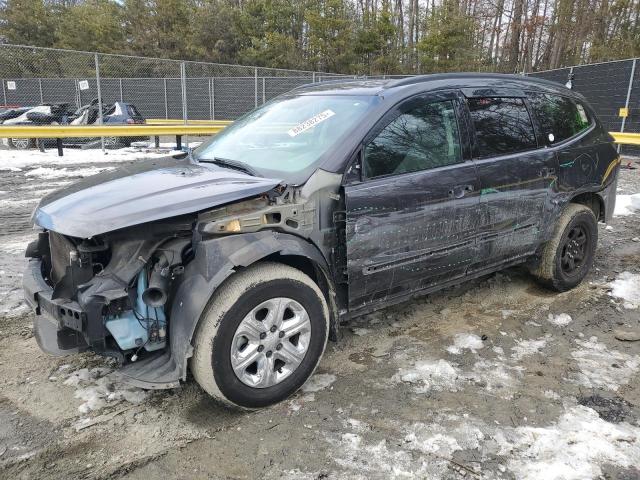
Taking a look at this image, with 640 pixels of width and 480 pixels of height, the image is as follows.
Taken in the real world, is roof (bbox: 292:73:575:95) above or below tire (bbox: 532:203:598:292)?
above

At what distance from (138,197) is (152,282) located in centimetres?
46

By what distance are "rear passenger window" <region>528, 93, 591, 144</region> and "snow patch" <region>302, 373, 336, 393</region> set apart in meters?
2.65

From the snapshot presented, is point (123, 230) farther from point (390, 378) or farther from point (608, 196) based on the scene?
point (608, 196)

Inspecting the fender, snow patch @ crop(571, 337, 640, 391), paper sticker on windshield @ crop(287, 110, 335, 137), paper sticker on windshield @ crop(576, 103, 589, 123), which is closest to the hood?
the fender

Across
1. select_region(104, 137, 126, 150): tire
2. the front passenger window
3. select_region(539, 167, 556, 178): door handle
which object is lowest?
select_region(104, 137, 126, 150): tire

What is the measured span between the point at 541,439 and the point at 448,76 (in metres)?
2.50

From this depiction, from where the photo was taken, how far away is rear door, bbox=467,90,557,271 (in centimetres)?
370

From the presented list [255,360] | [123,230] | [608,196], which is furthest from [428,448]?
[608,196]

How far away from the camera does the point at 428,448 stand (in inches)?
99.5

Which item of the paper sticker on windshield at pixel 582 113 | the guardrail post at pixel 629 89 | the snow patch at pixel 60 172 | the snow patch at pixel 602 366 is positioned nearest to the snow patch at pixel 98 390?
the snow patch at pixel 602 366

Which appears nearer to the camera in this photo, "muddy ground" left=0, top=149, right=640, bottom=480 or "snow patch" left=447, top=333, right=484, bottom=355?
"muddy ground" left=0, top=149, right=640, bottom=480

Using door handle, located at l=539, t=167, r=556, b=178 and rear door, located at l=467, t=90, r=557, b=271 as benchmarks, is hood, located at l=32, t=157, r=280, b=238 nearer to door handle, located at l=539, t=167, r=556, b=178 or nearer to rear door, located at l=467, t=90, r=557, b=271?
rear door, located at l=467, t=90, r=557, b=271

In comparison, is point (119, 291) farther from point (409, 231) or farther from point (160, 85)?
point (160, 85)

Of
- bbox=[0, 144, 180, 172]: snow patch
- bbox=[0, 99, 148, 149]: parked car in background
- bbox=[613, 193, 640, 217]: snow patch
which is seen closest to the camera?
bbox=[613, 193, 640, 217]: snow patch
